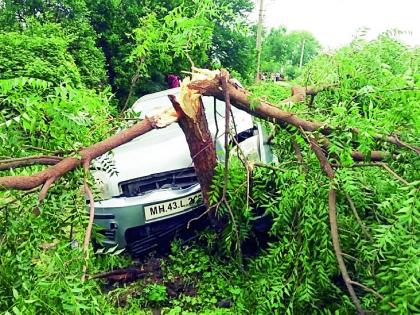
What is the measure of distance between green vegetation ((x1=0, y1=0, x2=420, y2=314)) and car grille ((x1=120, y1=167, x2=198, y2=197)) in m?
0.54

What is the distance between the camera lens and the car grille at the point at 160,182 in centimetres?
387

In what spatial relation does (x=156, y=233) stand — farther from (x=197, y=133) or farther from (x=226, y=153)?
(x=226, y=153)

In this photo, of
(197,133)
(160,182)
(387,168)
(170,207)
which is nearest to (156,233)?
(170,207)

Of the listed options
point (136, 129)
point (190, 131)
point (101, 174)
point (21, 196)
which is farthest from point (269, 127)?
point (21, 196)

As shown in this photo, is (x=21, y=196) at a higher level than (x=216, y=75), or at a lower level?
lower

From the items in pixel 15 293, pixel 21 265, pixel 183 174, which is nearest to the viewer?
pixel 15 293

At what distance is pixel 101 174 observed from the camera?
391 centimetres

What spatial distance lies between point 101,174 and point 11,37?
5.97 meters

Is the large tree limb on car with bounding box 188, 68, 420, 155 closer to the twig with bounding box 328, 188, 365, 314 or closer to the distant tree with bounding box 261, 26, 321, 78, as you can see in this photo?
the twig with bounding box 328, 188, 365, 314

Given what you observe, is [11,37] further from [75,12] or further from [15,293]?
[15,293]

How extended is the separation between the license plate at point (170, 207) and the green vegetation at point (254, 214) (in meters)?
0.34

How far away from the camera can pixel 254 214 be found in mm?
3666

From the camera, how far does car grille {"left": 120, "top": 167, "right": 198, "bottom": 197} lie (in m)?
3.87

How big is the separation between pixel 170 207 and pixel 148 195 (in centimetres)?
22
